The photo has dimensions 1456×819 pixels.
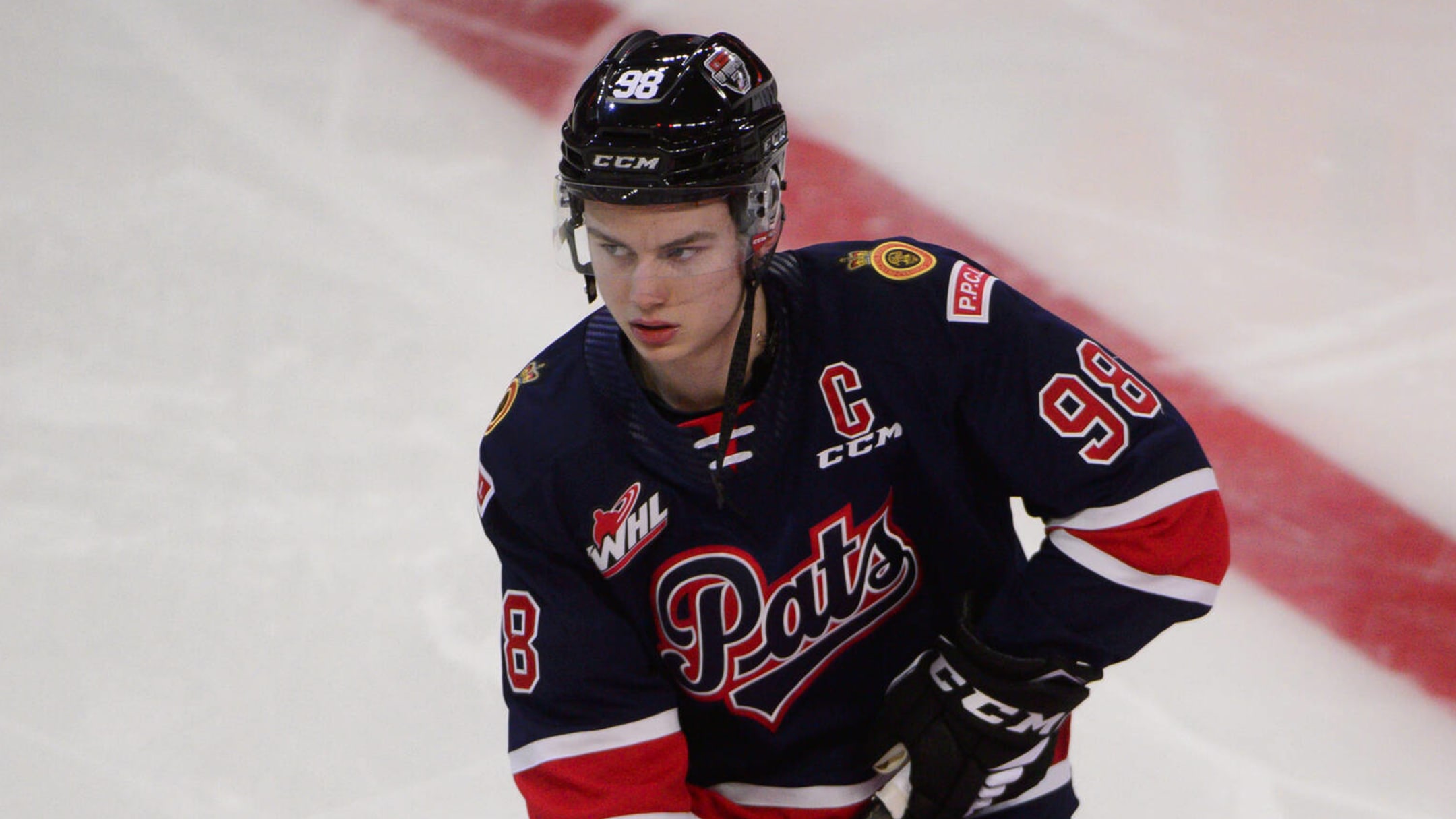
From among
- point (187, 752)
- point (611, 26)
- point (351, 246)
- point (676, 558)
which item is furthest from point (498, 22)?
point (676, 558)

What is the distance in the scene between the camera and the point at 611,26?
11.5 ft

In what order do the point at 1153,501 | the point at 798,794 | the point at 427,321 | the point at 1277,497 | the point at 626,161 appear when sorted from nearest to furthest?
the point at 626,161 → the point at 1153,501 → the point at 798,794 → the point at 1277,497 → the point at 427,321

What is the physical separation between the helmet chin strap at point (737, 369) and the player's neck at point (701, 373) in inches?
0.9

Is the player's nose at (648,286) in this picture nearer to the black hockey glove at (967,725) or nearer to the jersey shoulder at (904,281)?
the jersey shoulder at (904,281)

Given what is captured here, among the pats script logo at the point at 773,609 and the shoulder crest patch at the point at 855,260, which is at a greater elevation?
the shoulder crest patch at the point at 855,260

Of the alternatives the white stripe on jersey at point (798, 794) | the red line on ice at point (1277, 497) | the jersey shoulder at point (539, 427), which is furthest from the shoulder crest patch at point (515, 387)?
the red line on ice at point (1277, 497)

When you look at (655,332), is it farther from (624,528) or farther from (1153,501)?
(1153,501)

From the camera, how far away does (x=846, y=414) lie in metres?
1.61

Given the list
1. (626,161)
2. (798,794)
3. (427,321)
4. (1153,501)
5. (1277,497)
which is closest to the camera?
(626,161)

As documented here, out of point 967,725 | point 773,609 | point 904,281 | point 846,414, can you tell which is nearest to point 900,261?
point 904,281

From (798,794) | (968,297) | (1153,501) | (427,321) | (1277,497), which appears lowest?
(798,794)

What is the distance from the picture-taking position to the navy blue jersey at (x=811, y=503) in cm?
159

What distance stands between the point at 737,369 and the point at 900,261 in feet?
0.73

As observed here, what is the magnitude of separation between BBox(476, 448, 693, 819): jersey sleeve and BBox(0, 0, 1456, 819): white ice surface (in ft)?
2.38
